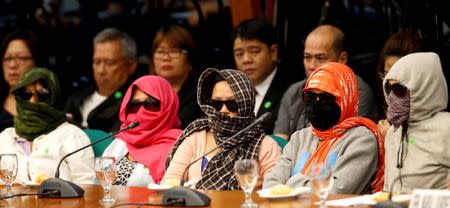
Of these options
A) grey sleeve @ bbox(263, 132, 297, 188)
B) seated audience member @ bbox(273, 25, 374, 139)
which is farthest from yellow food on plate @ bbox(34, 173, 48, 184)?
seated audience member @ bbox(273, 25, 374, 139)

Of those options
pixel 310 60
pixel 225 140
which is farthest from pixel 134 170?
pixel 310 60

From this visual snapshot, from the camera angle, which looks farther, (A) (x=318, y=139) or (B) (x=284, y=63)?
(B) (x=284, y=63)

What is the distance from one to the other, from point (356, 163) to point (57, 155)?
197cm

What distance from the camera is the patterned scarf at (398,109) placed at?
15.4 feet

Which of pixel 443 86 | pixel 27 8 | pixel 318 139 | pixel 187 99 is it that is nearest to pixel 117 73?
pixel 187 99

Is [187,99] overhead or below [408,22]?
below

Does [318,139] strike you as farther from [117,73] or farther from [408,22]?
[117,73]

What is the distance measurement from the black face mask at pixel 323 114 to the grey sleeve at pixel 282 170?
218 mm

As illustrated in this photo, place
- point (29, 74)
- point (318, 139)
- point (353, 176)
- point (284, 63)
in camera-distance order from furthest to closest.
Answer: point (284, 63) → point (29, 74) → point (318, 139) → point (353, 176)

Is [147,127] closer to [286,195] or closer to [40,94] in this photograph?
[40,94]

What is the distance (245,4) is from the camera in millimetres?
6941

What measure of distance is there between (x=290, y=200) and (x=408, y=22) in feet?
8.07

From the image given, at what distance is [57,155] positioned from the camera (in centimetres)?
595

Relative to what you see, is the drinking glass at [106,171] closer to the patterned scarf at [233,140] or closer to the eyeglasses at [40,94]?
the patterned scarf at [233,140]
